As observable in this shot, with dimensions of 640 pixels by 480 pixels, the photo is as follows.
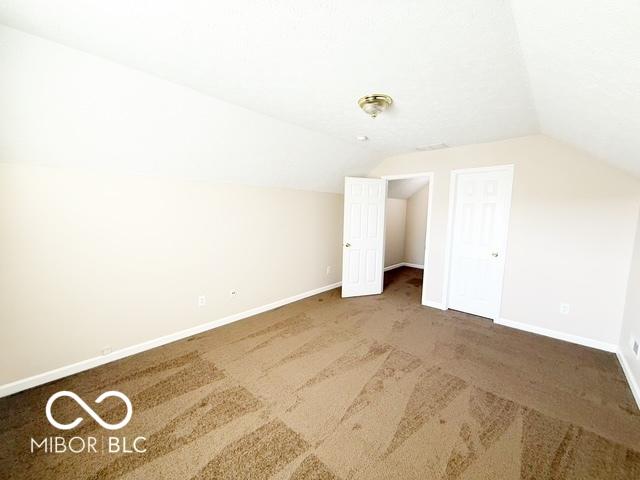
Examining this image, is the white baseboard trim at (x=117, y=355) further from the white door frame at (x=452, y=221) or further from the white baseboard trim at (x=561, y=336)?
the white baseboard trim at (x=561, y=336)

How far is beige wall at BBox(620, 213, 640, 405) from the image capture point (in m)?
2.11

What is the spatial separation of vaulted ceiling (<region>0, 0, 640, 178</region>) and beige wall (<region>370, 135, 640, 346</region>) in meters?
0.56

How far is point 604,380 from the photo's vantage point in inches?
85.9

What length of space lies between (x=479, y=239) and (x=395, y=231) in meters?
2.93

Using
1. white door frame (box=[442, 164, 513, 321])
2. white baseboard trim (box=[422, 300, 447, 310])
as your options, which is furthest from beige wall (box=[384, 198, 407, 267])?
white door frame (box=[442, 164, 513, 321])

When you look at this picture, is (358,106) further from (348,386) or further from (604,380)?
(604,380)

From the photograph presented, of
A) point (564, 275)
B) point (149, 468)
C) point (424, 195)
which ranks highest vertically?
point (424, 195)

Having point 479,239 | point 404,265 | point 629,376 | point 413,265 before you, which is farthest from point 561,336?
point 404,265

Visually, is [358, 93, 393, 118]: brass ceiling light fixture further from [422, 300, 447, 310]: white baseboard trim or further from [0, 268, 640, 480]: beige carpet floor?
[422, 300, 447, 310]: white baseboard trim

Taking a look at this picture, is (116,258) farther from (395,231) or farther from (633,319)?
(395,231)

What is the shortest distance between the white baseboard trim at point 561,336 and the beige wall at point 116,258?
123 inches

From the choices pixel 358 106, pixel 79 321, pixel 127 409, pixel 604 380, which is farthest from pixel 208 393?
pixel 604 380

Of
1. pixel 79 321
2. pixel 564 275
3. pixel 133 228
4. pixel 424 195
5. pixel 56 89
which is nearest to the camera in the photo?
pixel 56 89

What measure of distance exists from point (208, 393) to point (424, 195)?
598 cm
